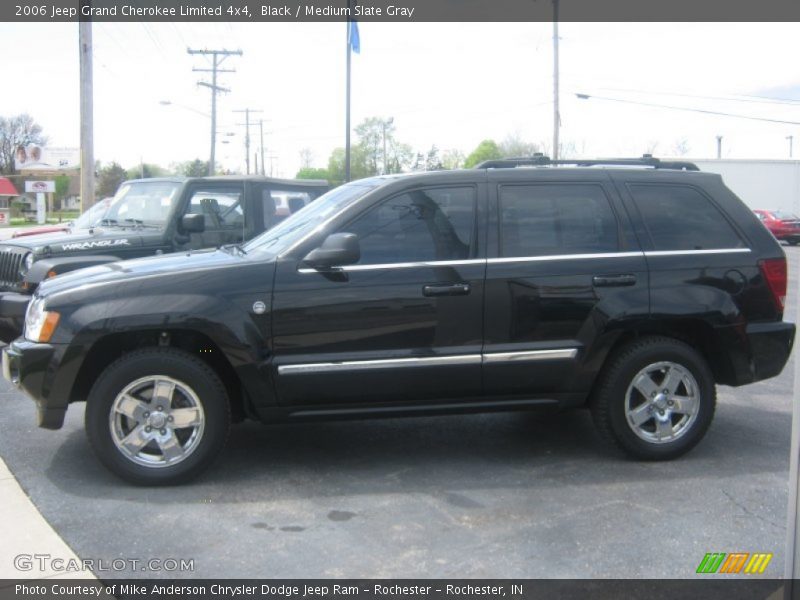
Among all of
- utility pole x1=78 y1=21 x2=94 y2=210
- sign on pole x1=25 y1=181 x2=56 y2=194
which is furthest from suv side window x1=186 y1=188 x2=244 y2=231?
sign on pole x1=25 y1=181 x2=56 y2=194

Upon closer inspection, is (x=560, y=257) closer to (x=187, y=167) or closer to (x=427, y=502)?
(x=427, y=502)

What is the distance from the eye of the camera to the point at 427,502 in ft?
15.7

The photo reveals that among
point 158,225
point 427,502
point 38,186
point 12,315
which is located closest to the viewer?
point 427,502

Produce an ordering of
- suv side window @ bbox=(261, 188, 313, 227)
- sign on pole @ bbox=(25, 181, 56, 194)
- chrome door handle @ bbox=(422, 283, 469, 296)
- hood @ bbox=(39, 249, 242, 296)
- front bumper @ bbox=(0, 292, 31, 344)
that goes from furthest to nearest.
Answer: sign on pole @ bbox=(25, 181, 56, 194) → suv side window @ bbox=(261, 188, 313, 227) → front bumper @ bbox=(0, 292, 31, 344) → chrome door handle @ bbox=(422, 283, 469, 296) → hood @ bbox=(39, 249, 242, 296)

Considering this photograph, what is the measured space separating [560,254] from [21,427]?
4147mm

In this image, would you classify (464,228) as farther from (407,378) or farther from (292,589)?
(292,589)

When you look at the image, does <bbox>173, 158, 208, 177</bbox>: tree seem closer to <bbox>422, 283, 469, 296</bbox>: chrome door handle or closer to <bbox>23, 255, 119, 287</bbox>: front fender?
<bbox>23, 255, 119, 287</bbox>: front fender

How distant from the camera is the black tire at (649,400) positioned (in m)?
5.36

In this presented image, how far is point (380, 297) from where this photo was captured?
16.7 ft

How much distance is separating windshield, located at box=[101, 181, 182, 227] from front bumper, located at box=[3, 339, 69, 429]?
13.3 ft

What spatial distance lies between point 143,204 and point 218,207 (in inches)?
34.6

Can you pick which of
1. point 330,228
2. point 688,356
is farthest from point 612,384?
point 330,228

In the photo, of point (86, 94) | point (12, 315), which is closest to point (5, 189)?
point (86, 94)

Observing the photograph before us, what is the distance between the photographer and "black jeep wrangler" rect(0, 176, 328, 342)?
327 inches
